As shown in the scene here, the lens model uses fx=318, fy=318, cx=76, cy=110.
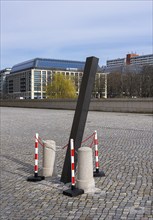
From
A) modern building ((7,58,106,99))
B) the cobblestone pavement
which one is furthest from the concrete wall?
modern building ((7,58,106,99))

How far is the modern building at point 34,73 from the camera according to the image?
456 ft

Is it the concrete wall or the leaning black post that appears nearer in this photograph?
the leaning black post

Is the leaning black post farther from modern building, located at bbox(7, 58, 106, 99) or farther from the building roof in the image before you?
the building roof

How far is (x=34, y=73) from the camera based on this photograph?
142m

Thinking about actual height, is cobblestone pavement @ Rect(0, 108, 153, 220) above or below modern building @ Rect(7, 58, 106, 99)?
below

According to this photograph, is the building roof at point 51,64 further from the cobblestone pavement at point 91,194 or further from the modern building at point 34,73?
the cobblestone pavement at point 91,194

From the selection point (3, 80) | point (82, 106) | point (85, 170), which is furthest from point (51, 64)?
point (85, 170)

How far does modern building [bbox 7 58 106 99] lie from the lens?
139 metres

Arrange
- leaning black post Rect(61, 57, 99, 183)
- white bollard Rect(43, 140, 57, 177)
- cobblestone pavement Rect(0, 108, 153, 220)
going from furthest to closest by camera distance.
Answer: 1. white bollard Rect(43, 140, 57, 177)
2. leaning black post Rect(61, 57, 99, 183)
3. cobblestone pavement Rect(0, 108, 153, 220)

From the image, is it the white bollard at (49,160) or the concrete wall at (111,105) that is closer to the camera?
the white bollard at (49,160)

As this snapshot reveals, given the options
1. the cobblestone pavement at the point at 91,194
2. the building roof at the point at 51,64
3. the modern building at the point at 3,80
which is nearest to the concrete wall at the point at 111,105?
the cobblestone pavement at the point at 91,194

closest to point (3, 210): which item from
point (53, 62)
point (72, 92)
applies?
point (72, 92)

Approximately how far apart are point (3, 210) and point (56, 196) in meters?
1.01

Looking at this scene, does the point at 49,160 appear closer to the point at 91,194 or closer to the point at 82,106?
the point at 82,106
